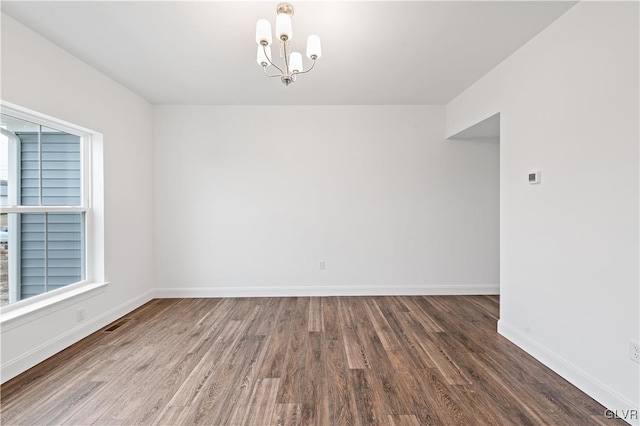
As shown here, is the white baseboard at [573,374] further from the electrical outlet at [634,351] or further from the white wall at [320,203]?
the white wall at [320,203]

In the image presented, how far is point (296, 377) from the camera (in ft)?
6.98

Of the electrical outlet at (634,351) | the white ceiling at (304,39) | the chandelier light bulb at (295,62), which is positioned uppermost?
the white ceiling at (304,39)

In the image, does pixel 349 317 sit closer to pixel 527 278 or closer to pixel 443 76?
pixel 527 278

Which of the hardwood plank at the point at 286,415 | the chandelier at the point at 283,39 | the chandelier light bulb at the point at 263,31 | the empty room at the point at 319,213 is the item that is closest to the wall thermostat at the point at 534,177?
the empty room at the point at 319,213

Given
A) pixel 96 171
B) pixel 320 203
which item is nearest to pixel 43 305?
pixel 96 171

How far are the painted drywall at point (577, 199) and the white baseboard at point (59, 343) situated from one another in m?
4.11

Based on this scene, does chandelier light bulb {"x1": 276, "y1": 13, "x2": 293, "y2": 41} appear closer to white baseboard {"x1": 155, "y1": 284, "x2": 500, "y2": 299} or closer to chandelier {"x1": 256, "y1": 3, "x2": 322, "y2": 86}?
chandelier {"x1": 256, "y1": 3, "x2": 322, "y2": 86}

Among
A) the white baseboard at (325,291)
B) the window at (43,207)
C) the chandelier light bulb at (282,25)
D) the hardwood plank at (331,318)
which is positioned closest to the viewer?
the chandelier light bulb at (282,25)

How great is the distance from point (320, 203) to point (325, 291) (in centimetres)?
127

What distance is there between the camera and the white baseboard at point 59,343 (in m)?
2.12

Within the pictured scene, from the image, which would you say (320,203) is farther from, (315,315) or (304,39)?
(304,39)

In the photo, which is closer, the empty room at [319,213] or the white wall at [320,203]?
the empty room at [319,213]

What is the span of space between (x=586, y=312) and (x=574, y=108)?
1440 millimetres

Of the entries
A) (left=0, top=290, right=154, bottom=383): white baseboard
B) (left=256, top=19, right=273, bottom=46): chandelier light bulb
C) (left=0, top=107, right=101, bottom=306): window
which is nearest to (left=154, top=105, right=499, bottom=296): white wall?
(left=0, top=290, right=154, bottom=383): white baseboard
